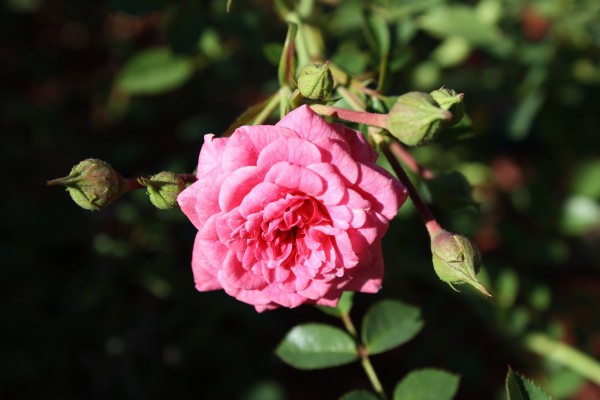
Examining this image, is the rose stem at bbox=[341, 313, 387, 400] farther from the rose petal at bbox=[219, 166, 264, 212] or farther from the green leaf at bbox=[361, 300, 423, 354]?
the rose petal at bbox=[219, 166, 264, 212]

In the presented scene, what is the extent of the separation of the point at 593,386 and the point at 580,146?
1.24m

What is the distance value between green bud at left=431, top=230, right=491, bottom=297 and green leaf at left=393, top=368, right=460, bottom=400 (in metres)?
0.38

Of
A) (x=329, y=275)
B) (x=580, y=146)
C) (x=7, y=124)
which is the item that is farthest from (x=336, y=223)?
(x=7, y=124)

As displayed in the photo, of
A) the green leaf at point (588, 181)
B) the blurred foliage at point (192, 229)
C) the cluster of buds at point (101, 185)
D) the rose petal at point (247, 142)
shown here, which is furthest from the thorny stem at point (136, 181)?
the green leaf at point (588, 181)

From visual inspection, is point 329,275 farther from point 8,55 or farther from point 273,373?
point 8,55

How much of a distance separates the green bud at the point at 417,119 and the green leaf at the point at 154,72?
1.40m

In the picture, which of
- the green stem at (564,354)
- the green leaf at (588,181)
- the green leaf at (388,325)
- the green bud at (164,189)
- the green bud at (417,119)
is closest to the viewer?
the green bud at (417,119)

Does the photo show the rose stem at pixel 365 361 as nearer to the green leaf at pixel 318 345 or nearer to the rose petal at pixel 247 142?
the green leaf at pixel 318 345

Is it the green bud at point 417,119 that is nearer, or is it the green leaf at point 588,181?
the green bud at point 417,119

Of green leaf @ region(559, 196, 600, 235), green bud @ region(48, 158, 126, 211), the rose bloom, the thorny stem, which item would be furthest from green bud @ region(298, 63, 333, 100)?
green leaf @ region(559, 196, 600, 235)

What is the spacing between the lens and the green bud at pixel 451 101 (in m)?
1.08

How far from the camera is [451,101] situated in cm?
108

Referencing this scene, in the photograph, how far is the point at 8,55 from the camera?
2.95 metres

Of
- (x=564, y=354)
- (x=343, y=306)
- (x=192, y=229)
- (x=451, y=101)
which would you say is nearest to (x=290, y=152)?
(x=451, y=101)
